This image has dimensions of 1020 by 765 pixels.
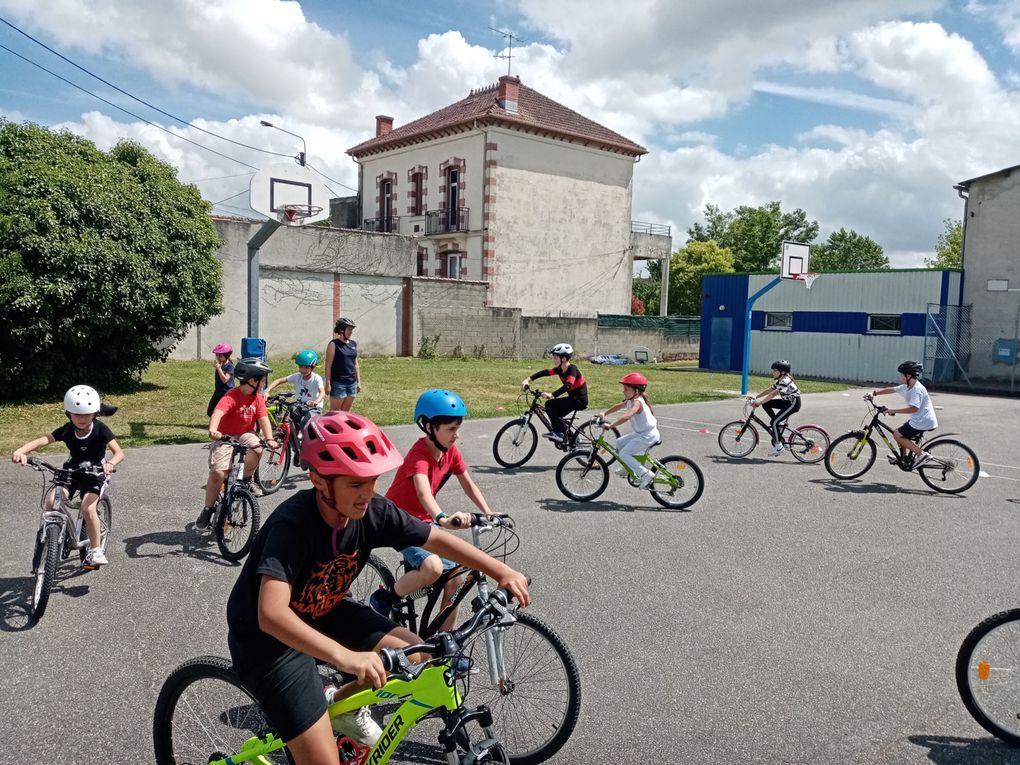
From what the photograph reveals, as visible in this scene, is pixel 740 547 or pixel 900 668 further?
pixel 740 547

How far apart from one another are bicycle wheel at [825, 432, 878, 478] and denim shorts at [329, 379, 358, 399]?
6.69 metres

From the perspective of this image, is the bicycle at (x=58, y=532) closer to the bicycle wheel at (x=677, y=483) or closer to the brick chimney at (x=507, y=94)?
the bicycle wheel at (x=677, y=483)

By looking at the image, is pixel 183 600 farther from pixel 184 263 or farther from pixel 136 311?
pixel 184 263

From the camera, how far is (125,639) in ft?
16.8

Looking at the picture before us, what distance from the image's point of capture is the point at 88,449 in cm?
616

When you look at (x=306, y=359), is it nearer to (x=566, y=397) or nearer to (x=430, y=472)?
(x=566, y=397)

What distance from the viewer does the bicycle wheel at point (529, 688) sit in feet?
11.9

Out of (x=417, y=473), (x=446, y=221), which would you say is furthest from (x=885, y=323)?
(x=417, y=473)

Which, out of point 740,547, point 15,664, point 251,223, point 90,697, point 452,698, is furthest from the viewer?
point 251,223

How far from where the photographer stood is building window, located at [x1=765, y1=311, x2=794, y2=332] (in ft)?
103

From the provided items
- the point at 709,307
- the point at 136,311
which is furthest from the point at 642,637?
the point at 709,307

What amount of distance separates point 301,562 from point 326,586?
10.2 inches

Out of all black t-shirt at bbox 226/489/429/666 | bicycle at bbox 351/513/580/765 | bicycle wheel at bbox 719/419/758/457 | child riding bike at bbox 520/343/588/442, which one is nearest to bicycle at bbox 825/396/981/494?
bicycle wheel at bbox 719/419/758/457

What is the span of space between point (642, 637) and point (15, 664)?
12.1 feet
